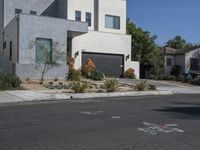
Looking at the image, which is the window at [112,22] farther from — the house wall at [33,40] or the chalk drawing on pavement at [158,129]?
the chalk drawing on pavement at [158,129]

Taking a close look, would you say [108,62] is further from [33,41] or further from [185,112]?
[185,112]

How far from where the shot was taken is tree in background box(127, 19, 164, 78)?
160ft

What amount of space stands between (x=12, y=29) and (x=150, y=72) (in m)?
23.9

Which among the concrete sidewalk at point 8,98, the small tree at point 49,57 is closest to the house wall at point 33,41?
the small tree at point 49,57

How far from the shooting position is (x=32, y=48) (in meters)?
27.6

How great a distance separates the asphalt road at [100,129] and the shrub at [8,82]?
8943mm

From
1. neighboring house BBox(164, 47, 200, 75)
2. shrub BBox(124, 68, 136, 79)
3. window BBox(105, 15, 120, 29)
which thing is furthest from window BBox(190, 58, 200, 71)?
window BBox(105, 15, 120, 29)

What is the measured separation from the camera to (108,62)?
37.1 meters

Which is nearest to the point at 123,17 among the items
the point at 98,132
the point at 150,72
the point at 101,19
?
the point at 101,19

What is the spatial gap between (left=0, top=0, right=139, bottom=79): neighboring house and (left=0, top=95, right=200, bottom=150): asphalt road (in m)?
15.1

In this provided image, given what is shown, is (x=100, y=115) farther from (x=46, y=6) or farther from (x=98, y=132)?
(x=46, y=6)

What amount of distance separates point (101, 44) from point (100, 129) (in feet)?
89.5

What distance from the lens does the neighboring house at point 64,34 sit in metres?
27.7

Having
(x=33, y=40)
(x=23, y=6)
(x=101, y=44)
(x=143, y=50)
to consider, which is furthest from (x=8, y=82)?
(x=143, y=50)
